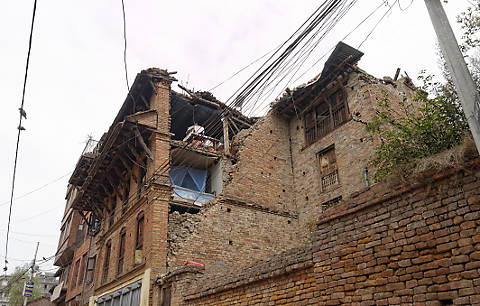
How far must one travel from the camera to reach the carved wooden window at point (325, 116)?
1662cm

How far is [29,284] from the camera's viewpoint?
2820cm

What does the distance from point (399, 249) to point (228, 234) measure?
10.2m

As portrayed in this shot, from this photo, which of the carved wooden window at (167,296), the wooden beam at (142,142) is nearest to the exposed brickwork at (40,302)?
the wooden beam at (142,142)

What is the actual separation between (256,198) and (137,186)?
5695 millimetres

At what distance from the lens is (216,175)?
1736cm

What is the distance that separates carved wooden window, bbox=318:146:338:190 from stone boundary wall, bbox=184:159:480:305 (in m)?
9.05

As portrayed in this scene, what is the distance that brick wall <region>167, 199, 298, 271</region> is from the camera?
1388cm

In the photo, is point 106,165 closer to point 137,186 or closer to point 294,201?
point 137,186

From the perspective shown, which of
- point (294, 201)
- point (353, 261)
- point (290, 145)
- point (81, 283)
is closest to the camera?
point (353, 261)

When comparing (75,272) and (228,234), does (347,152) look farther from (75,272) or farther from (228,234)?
(75,272)

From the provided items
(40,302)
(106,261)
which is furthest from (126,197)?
(40,302)

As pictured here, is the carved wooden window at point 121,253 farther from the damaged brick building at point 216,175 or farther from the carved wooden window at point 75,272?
the carved wooden window at point 75,272

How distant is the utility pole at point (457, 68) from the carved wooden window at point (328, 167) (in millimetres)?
11545

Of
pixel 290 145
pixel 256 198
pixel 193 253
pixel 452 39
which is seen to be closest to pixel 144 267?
pixel 193 253
